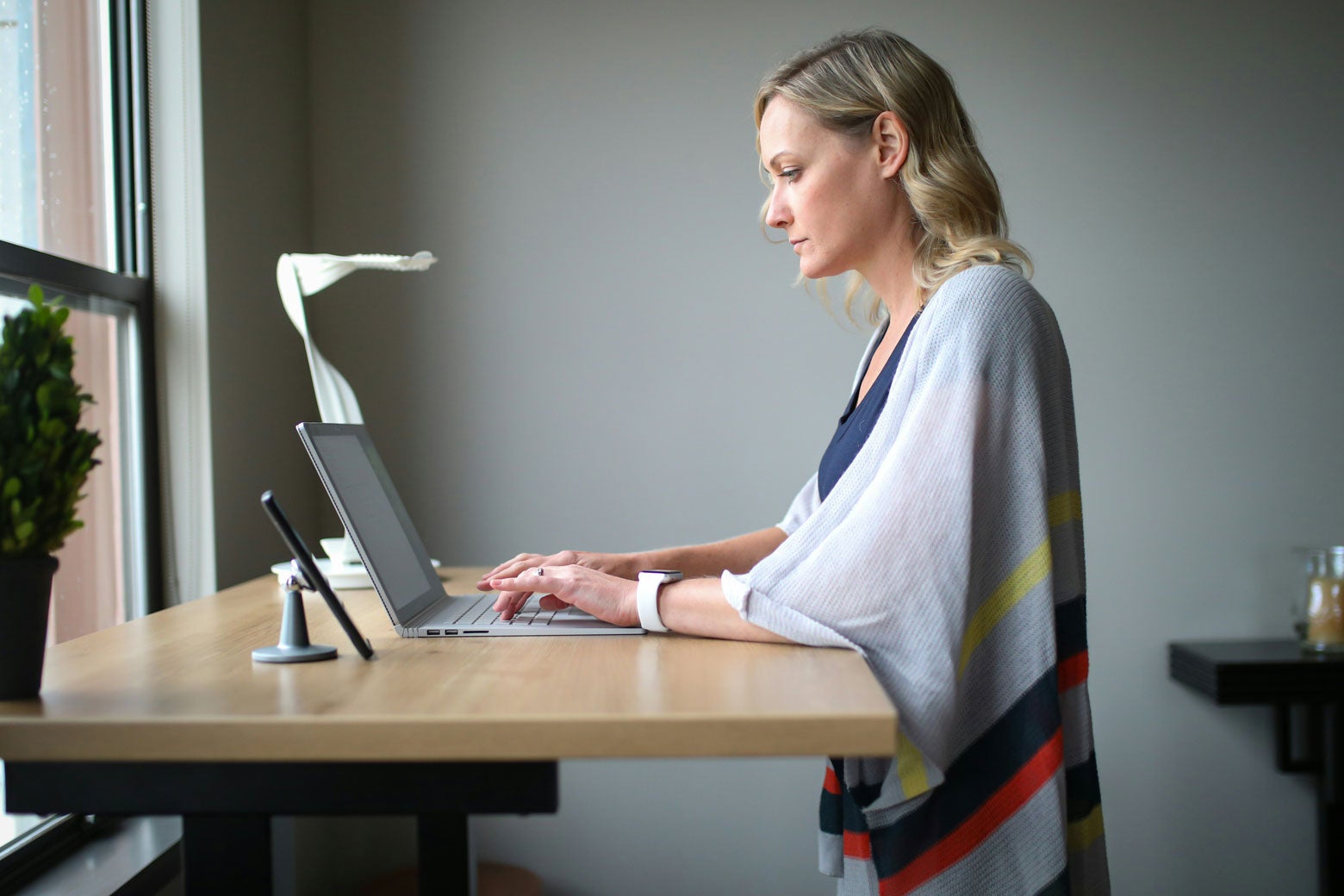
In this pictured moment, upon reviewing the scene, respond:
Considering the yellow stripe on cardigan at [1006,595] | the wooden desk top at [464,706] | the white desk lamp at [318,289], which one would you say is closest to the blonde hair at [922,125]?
the yellow stripe on cardigan at [1006,595]

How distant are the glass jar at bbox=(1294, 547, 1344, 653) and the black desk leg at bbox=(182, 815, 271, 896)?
222 centimetres

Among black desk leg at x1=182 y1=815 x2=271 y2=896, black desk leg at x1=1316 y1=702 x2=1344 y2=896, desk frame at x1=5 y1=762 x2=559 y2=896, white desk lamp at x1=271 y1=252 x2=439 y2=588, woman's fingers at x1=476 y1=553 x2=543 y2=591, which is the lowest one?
black desk leg at x1=1316 y1=702 x2=1344 y2=896

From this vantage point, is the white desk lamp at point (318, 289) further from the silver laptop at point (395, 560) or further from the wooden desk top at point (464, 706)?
the wooden desk top at point (464, 706)

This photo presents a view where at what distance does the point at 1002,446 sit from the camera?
3.56ft

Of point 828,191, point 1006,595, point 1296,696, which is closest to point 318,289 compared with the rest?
point 828,191

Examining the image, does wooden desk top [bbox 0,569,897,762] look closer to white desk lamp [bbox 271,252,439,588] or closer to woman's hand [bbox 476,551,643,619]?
woman's hand [bbox 476,551,643,619]

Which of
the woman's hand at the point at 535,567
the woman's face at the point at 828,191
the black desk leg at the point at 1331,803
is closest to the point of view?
the woman's hand at the point at 535,567

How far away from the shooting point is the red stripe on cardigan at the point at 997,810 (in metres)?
1.07

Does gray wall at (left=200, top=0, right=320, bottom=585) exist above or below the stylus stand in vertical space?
above

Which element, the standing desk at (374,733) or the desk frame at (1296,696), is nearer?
the standing desk at (374,733)

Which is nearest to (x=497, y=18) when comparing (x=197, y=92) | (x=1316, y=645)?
(x=197, y=92)

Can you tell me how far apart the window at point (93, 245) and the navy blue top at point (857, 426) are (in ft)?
3.44

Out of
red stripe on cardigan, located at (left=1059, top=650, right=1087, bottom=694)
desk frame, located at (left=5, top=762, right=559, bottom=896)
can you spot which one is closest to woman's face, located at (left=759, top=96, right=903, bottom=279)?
red stripe on cardigan, located at (left=1059, top=650, right=1087, bottom=694)

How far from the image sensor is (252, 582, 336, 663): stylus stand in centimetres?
105
